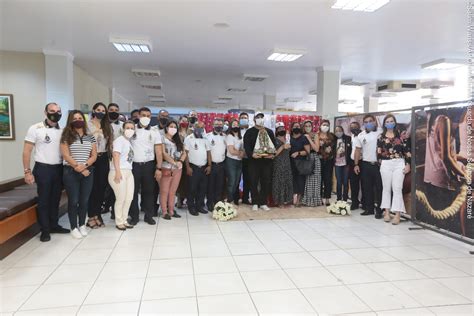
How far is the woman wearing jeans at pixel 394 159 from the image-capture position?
4699 mm

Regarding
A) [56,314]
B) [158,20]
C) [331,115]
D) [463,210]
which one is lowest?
[56,314]

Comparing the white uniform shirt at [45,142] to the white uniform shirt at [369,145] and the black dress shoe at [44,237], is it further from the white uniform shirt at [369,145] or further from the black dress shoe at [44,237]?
the white uniform shirt at [369,145]

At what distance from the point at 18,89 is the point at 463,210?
839 centimetres

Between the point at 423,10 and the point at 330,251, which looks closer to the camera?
the point at 330,251

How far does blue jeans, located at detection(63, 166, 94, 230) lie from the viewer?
387 cm

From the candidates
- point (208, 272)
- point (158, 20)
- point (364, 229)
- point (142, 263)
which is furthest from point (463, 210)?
point (158, 20)

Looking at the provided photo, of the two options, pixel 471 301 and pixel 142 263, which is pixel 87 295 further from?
pixel 471 301

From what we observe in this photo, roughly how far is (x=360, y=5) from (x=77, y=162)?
13.8 ft

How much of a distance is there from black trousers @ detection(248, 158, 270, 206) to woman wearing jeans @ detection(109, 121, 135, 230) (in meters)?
1.99

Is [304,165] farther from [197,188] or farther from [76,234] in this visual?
[76,234]

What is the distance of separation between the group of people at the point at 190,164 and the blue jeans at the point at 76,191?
0.01 meters

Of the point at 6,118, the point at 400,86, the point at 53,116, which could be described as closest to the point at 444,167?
the point at 53,116

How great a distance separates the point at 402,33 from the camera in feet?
18.6

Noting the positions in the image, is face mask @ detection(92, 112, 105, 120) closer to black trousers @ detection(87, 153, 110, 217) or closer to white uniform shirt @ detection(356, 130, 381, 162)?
black trousers @ detection(87, 153, 110, 217)
